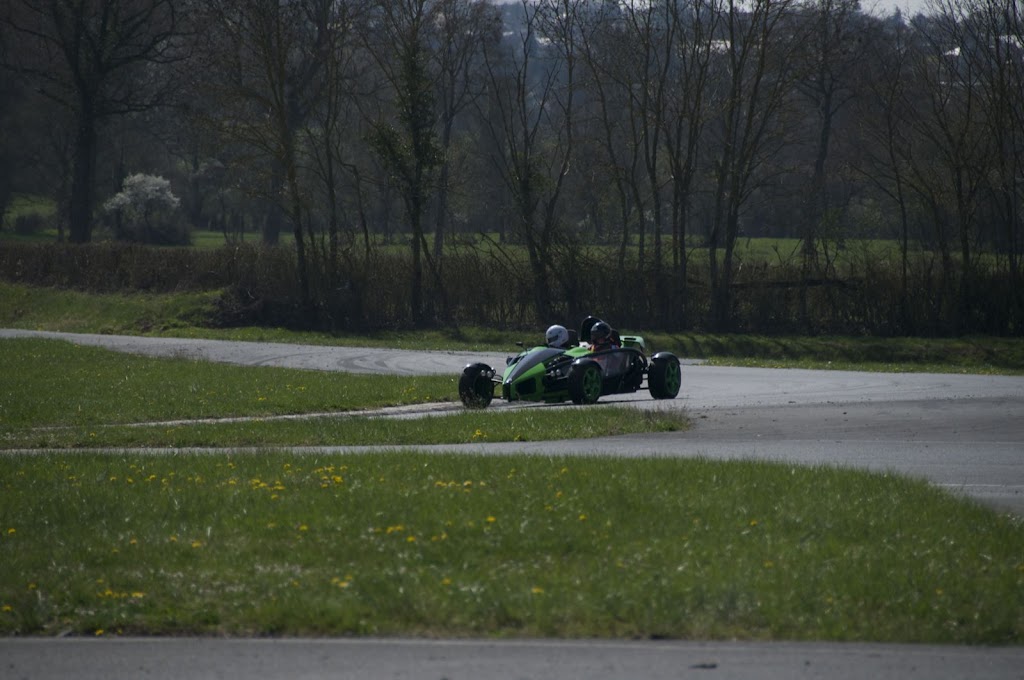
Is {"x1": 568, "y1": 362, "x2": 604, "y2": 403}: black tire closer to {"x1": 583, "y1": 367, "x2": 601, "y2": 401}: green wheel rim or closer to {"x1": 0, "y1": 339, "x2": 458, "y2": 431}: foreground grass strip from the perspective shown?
{"x1": 583, "y1": 367, "x2": 601, "y2": 401}: green wheel rim

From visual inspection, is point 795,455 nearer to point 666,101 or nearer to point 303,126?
point 666,101

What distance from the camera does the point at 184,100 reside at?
5206cm

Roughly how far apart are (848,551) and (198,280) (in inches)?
1417

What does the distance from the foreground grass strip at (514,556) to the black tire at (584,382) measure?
25.3 feet

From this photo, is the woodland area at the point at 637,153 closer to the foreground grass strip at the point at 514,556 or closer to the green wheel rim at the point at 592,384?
the green wheel rim at the point at 592,384

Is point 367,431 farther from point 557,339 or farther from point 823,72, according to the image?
point 823,72

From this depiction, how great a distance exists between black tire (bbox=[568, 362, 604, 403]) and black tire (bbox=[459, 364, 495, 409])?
4.49 ft

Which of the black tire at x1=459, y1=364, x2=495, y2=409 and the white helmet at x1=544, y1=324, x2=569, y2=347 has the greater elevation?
the white helmet at x1=544, y1=324, x2=569, y2=347

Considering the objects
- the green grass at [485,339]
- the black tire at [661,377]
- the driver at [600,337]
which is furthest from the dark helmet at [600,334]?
the green grass at [485,339]

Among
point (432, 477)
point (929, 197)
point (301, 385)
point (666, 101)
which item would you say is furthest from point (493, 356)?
point (432, 477)

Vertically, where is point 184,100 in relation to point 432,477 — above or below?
above

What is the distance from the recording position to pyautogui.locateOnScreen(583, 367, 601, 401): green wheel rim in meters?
18.4

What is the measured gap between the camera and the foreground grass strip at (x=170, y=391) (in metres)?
17.2

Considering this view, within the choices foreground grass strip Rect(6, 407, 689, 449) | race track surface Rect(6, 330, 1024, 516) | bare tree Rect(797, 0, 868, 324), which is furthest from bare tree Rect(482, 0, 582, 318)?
foreground grass strip Rect(6, 407, 689, 449)
